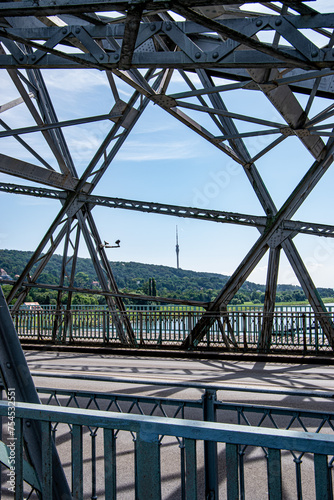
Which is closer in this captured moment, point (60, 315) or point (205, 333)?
point (205, 333)

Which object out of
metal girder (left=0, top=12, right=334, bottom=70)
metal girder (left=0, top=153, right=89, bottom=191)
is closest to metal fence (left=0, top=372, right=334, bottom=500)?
metal girder (left=0, top=12, right=334, bottom=70)

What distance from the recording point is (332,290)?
29109mm

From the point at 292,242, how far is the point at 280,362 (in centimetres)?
417

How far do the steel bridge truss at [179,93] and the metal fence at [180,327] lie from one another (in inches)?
15.8

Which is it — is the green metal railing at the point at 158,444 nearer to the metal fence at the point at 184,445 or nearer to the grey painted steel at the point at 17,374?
the metal fence at the point at 184,445

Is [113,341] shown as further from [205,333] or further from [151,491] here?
[151,491]

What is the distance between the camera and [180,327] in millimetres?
16906

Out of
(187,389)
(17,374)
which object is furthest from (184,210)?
(17,374)

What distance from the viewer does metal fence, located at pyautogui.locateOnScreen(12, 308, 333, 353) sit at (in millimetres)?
15070

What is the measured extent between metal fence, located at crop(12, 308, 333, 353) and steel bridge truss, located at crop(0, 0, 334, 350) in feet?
1.32

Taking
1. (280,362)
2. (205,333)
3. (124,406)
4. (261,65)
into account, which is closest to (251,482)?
(124,406)

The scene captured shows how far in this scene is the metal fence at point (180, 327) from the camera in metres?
15.1

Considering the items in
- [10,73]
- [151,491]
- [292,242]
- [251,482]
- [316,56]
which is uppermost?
[10,73]

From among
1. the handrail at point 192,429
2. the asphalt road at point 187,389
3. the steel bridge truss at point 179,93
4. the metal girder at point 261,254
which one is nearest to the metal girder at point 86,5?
the steel bridge truss at point 179,93
